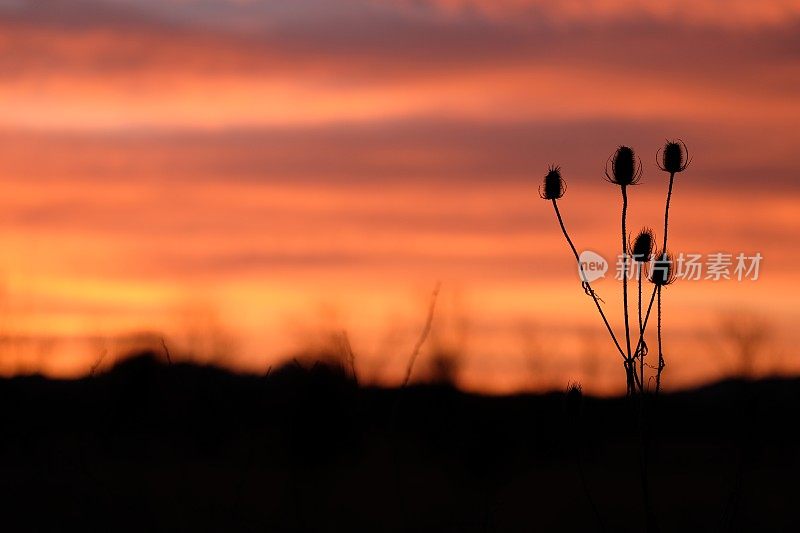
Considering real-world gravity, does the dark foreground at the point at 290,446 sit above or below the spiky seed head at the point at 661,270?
below

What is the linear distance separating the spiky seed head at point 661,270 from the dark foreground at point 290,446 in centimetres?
80

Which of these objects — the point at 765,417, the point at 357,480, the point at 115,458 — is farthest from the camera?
the point at 357,480

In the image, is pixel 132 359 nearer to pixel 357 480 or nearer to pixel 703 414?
pixel 357 480

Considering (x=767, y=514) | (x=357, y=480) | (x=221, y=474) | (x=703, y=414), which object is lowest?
(x=703, y=414)

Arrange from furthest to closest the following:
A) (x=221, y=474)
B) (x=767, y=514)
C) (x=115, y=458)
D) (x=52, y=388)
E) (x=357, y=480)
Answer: (x=767, y=514) → (x=357, y=480) → (x=52, y=388) → (x=221, y=474) → (x=115, y=458)

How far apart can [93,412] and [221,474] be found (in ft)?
8.63

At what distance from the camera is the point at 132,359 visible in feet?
38.9

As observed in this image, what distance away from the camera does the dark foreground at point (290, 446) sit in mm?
6723

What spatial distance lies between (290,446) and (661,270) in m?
3.18

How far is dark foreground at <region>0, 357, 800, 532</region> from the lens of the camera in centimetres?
672

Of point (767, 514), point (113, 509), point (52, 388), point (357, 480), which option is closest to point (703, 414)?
point (767, 514)

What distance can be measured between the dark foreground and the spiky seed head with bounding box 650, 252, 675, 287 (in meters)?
0.80

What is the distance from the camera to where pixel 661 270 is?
654 centimetres

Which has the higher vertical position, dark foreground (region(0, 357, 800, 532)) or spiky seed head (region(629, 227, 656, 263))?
spiky seed head (region(629, 227, 656, 263))
